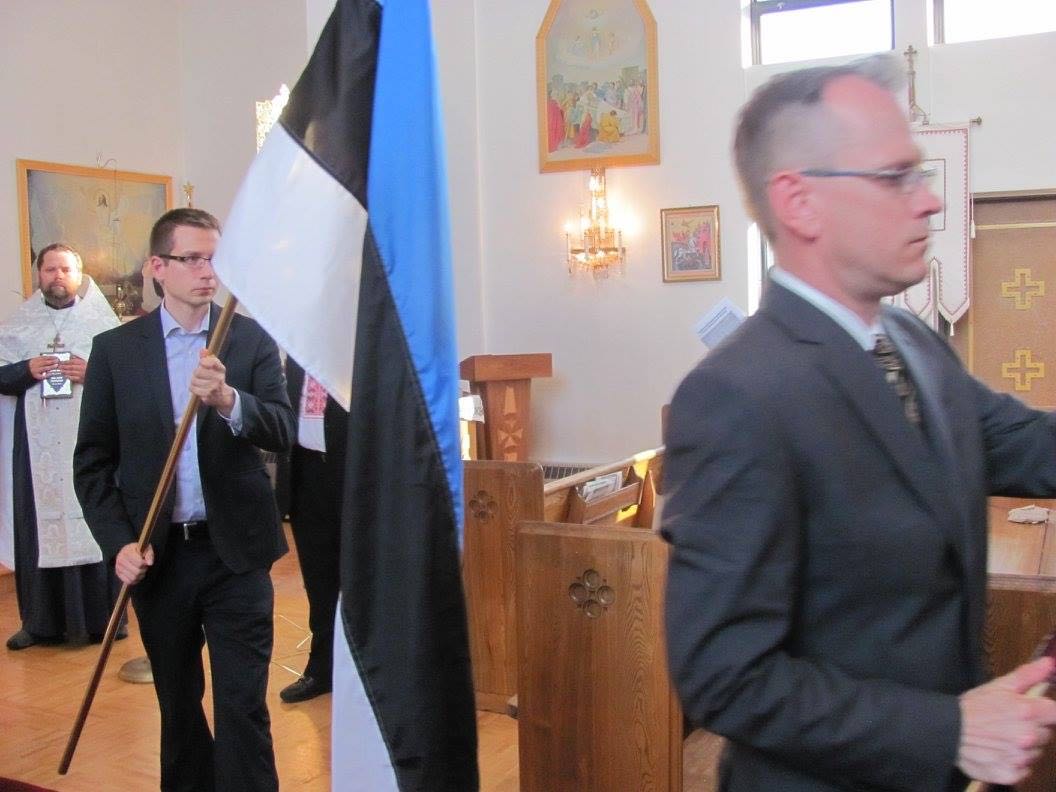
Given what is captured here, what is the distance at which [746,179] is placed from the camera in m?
1.32

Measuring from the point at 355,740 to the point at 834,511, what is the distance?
1281mm

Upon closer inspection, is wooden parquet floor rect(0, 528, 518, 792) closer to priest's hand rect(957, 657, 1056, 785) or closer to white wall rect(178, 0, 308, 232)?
priest's hand rect(957, 657, 1056, 785)

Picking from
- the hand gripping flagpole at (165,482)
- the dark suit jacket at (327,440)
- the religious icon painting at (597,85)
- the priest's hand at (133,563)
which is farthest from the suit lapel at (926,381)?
the religious icon painting at (597,85)

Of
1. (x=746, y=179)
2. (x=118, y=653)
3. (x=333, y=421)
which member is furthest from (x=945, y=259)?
(x=746, y=179)

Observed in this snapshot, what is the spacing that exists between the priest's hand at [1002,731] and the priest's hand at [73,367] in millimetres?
5388

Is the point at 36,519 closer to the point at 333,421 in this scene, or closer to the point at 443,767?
the point at 333,421

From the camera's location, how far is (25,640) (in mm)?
5824

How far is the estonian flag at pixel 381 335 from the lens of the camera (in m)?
2.11

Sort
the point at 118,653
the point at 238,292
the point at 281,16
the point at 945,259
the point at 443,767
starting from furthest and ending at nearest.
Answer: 1. the point at 281,16
2. the point at 945,259
3. the point at 118,653
4. the point at 238,292
5. the point at 443,767

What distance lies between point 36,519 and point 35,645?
0.67m

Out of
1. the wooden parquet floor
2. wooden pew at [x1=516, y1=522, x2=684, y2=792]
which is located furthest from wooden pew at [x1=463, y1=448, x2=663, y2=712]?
wooden pew at [x1=516, y1=522, x2=684, y2=792]

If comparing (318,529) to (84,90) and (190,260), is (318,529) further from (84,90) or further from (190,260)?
(84,90)

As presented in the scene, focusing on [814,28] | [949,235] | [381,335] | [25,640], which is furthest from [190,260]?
[814,28]

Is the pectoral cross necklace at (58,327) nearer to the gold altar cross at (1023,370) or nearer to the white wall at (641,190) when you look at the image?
the white wall at (641,190)
